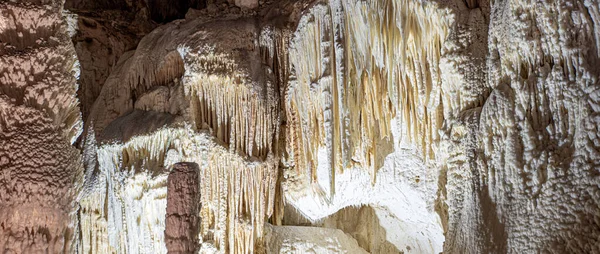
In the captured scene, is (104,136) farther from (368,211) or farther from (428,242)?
(428,242)

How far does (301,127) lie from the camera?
594 cm

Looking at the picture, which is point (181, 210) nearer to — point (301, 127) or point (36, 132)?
point (36, 132)

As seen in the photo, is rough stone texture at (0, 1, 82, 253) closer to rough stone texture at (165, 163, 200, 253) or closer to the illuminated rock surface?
the illuminated rock surface

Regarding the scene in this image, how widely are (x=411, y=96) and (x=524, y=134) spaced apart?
186 cm

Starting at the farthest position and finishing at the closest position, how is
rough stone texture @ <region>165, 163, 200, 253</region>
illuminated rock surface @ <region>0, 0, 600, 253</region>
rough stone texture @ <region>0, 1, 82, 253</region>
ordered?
rough stone texture @ <region>165, 163, 200, 253</region> → rough stone texture @ <region>0, 1, 82, 253</region> → illuminated rock surface @ <region>0, 0, 600, 253</region>

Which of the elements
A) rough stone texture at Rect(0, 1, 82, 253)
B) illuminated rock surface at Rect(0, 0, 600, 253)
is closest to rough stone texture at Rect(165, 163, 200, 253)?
illuminated rock surface at Rect(0, 0, 600, 253)

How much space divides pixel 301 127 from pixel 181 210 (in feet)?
6.55

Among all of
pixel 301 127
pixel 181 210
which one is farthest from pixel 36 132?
pixel 301 127

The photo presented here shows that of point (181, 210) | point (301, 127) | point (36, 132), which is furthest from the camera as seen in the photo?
point (301, 127)

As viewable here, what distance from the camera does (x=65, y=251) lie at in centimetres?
388

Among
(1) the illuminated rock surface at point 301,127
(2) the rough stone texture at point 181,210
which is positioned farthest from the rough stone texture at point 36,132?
(2) the rough stone texture at point 181,210

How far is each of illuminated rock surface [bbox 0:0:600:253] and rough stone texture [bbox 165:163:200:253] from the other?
0.04ft

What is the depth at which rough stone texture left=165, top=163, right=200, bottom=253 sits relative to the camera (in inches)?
165

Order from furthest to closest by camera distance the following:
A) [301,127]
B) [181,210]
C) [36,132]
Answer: [301,127], [181,210], [36,132]
